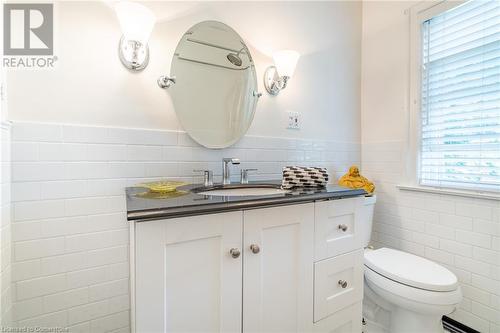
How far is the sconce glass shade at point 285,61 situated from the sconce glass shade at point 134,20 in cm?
69

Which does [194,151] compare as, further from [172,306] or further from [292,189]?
[172,306]

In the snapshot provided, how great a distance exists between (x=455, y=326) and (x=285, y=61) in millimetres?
1852

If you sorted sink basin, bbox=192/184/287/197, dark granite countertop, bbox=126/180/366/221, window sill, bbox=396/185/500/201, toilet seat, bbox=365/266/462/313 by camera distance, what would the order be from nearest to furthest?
dark granite countertop, bbox=126/180/366/221 → toilet seat, bbox=365/266/462/313 → sink basin, bbox=192/184/287/197 → window sill, bbox=396/185/500/201

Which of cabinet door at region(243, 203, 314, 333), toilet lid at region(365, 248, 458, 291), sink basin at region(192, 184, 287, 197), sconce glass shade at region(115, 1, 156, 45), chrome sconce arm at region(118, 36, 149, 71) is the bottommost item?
toilet lid at region(365, 248, 458, 291)

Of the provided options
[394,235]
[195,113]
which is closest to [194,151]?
[195,113]

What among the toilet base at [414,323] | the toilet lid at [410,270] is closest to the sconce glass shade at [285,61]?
the toilet lid at [410,270]

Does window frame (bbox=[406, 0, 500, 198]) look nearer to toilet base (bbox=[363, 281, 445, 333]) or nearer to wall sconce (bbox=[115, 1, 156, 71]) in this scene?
toilet base (bbox=[363, 281, 445, 333])

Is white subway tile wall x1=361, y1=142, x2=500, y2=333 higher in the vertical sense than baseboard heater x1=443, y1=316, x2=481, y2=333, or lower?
higher

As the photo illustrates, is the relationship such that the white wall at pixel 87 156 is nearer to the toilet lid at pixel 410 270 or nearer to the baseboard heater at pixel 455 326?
the toilet lid at pixel 410 270

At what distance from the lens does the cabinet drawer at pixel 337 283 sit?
39.0 inches

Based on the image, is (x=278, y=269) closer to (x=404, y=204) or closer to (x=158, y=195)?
(x=158, y=195)

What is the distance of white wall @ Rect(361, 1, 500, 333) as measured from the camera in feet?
4.38

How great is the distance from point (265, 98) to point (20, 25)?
1149 mm

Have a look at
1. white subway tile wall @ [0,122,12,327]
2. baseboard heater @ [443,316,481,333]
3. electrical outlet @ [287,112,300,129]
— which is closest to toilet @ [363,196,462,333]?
baseboard heater @ [443,316,481,333]
